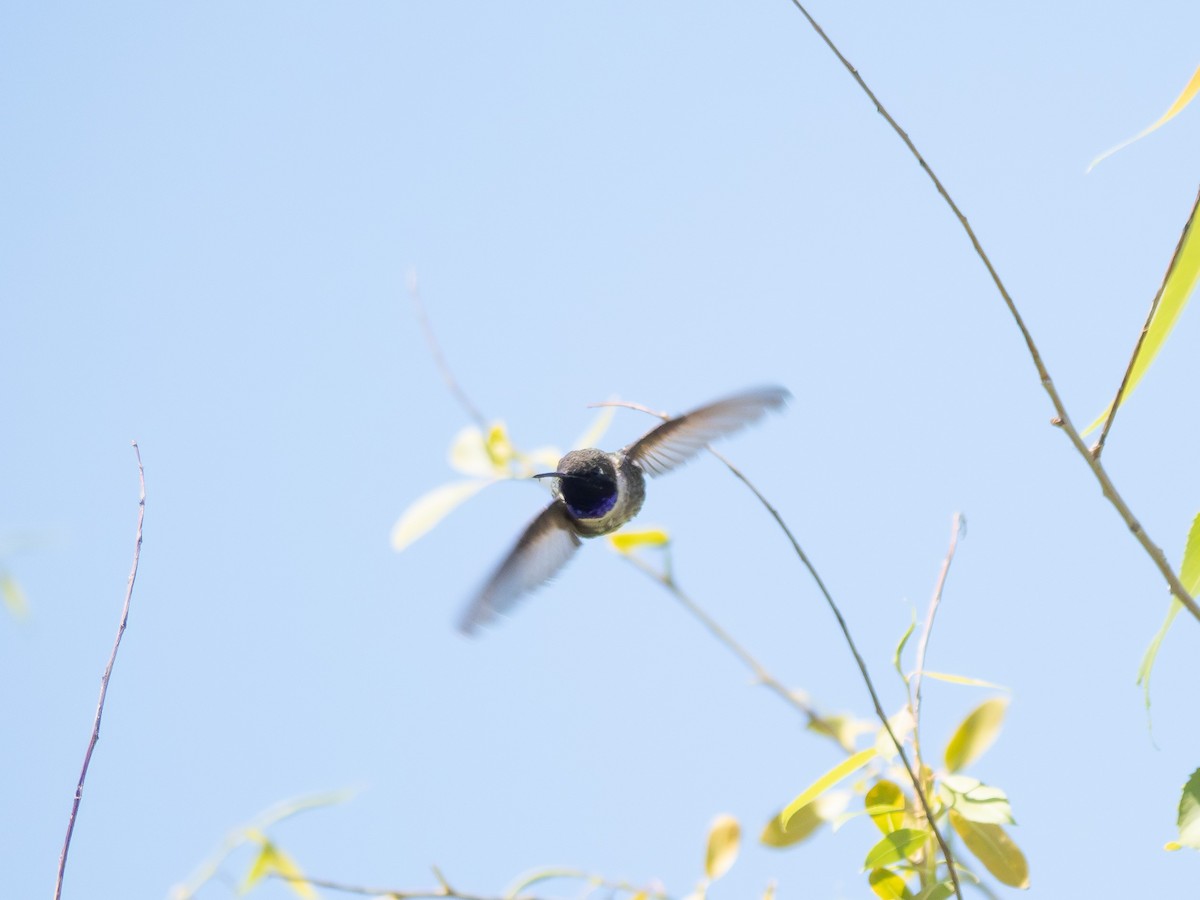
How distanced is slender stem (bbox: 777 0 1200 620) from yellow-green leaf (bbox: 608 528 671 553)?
816mm

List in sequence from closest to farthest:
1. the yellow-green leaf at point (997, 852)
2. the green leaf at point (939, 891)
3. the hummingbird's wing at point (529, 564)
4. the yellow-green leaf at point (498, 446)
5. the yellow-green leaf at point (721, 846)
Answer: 1. the green leaf at point (939, 891)
2. the yellow-green leaf at point (997, 852)
3. the yellow-green leaf at point (721, 846)
4. the yellow-green leaf at point (498, 446)
5. the hummingbird's wing at point (529, 564)

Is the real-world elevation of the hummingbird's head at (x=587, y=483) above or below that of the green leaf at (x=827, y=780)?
above

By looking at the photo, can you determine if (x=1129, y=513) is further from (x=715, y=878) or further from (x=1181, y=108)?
(x=715, y=878)

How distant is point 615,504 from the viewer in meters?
1.84

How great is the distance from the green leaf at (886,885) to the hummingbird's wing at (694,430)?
835mm

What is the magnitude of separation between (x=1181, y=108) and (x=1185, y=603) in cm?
37

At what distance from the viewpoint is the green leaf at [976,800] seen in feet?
3.40

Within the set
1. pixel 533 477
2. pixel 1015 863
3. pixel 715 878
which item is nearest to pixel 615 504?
pixel 533 477

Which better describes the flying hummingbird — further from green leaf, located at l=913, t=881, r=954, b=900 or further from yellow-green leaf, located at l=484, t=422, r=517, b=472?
green leaf, located at l=913, t=881, r=954, b=900

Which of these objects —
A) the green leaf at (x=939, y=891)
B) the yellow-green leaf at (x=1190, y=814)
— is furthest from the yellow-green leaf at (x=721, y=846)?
the yellow-green leaf at (x=1190, y=814)

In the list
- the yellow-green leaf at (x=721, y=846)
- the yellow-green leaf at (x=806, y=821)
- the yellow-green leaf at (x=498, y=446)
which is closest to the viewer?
the yellow-green leaf at (x=806, y=821)

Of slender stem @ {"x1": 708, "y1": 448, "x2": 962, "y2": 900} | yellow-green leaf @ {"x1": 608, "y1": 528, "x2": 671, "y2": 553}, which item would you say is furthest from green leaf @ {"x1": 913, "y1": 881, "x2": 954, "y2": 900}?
yellow-green leaf @ {"x1": 608, "y1": 528, "x2": 671, "y2": 553}

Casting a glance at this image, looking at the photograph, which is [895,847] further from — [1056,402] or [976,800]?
[1056,402]

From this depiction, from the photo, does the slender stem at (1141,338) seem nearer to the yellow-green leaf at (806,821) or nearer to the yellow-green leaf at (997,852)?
the yellow-green leaf at (997,852)
